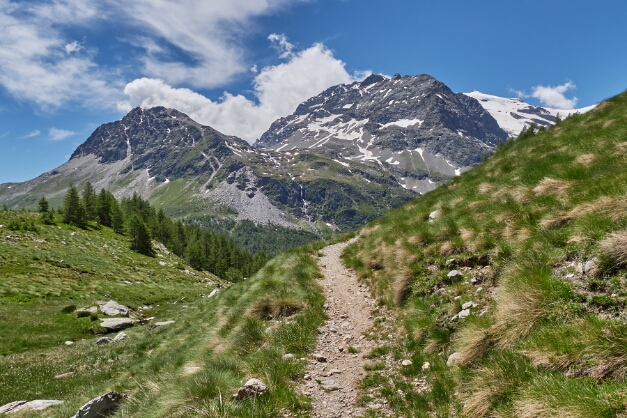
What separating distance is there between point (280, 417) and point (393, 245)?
10.2 meters

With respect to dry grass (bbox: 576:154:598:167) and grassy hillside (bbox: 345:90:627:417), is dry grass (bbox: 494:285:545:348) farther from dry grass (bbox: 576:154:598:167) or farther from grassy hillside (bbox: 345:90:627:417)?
dry grass (bbox: 576:154:598:167)

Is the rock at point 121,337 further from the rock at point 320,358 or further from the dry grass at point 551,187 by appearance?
the dry grass at point 551,187

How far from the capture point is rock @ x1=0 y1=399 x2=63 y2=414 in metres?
13.4

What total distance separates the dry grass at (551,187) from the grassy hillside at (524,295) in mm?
46

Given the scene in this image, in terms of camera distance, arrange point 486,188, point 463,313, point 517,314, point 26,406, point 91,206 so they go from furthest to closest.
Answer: point 91,206 < point 486,188 < point 26,406 < point 463,313 < point 517,314

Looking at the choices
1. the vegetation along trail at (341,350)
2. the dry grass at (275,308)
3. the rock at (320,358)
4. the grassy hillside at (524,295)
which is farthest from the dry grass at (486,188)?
the rock at (320,358)

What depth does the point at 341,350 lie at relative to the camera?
10.2 meters

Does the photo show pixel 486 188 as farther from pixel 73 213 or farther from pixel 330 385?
pixel 73 213

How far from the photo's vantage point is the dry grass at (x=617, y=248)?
20.2ft

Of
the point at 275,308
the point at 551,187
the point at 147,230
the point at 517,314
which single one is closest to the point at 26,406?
the point at 275,308

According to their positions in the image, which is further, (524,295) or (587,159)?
(587,159)

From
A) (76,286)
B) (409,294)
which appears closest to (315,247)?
(409,294)

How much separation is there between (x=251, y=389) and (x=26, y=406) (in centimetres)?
1324

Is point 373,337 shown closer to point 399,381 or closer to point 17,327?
point 399,381
